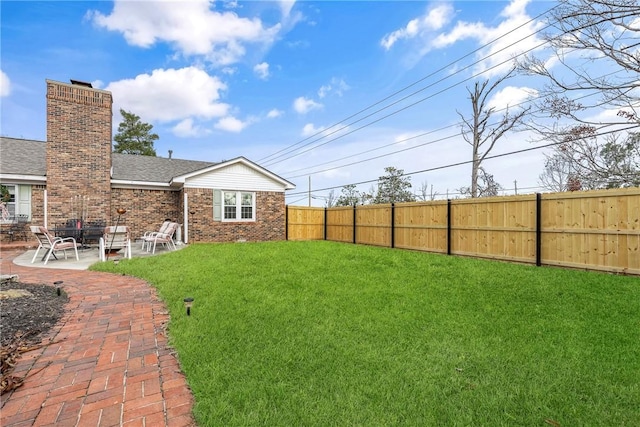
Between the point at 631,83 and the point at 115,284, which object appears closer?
the point at 115,284

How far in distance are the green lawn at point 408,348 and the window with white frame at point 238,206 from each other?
8340 mm

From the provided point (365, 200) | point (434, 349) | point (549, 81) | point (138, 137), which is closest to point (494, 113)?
point (365, 200)

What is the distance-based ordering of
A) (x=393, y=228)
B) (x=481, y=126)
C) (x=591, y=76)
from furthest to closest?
(x=481, y=126), (x=393, y=228), (x=591, y=76)

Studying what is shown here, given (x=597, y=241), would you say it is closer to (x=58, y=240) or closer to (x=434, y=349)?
(x=434, y=349)

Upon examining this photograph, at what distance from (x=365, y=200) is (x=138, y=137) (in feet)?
78.0

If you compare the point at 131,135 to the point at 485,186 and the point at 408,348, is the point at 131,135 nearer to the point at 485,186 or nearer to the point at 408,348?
the point at 485,186

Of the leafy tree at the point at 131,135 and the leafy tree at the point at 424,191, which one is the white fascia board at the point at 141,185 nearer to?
the leafy tree at the point at 424,191

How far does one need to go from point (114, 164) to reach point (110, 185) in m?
2.51

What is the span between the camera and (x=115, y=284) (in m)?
5.86

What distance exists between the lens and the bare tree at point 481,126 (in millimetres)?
18219

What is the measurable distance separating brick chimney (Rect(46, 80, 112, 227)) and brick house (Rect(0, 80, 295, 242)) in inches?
1.2

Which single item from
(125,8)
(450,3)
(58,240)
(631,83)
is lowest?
(58,240)

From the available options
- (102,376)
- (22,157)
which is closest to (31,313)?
(102,376)

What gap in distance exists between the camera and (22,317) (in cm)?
390
